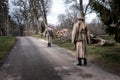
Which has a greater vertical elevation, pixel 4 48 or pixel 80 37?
pixel 80 37

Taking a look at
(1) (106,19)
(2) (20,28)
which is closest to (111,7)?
(1) (106,19)

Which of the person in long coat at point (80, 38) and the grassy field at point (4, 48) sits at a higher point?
the person in long coat at point (80, 38)

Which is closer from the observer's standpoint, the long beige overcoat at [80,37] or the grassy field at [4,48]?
the long beige overcoat at [80,37]

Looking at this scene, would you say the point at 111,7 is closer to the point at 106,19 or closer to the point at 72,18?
the point at 106,19

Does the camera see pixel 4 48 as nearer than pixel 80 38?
No

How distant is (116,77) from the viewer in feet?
36.5

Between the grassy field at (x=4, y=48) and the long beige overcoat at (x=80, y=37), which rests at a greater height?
the long beige overcoat at (x=80, y=37)

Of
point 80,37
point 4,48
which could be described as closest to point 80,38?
point 80,37

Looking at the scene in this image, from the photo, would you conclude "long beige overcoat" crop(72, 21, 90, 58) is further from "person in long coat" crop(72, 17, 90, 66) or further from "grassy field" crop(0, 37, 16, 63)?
"grassy field" crop(0, 37, 16, 63)

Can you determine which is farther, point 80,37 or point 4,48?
point 4,48

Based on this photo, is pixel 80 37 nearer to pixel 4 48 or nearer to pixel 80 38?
pixel 80 38

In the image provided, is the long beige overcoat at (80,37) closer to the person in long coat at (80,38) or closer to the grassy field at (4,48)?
the person in long coat at (80,38)

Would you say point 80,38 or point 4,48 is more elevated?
point 80,38

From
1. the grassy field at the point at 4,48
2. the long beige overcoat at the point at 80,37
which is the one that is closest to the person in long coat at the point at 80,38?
the long beige overcoat at the point at 80,37
